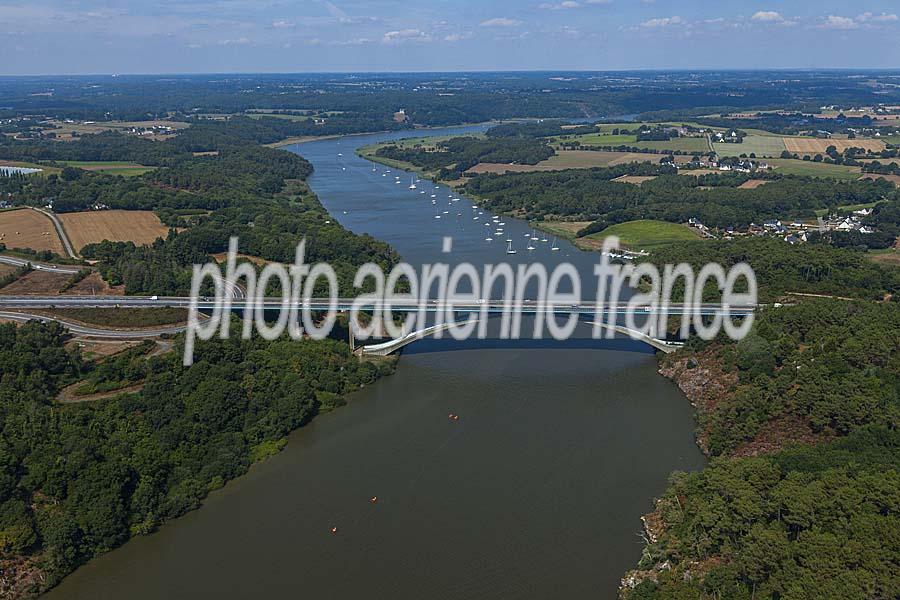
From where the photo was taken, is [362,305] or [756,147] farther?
[756,147]

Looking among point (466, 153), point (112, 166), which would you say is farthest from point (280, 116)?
point (466, 153)

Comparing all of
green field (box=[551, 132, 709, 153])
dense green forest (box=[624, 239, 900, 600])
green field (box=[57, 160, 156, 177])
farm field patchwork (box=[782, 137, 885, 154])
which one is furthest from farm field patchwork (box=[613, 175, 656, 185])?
green field (box=[57, 160, 156, 177])

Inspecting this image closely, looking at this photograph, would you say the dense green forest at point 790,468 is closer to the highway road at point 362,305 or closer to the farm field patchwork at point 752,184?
the highway road at point 362,305

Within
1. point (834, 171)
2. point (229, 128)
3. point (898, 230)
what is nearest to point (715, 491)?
point (898, 230)

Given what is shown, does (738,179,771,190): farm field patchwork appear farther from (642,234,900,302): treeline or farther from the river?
the river

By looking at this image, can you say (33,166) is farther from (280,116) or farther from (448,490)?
(448,490)

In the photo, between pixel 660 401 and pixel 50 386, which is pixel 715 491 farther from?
pixel 50 386
